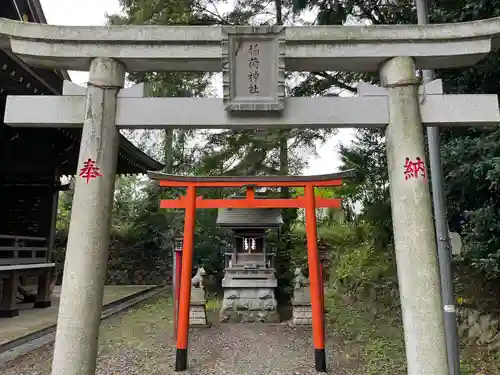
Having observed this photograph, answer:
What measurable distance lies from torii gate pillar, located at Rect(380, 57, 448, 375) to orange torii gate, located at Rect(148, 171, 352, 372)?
286cm

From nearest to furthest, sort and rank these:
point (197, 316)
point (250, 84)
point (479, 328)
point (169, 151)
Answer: point (250, 84)
point (479, 328)
point (197, 316)
point (169, 151)

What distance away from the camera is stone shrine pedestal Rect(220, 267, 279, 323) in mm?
9906

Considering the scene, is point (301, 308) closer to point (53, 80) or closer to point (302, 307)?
point (302, 307)

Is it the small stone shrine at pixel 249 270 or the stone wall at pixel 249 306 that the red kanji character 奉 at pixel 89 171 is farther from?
the stone wall at pixel 249 306

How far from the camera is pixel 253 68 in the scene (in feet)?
12.2

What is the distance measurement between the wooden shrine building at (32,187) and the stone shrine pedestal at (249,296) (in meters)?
3.84

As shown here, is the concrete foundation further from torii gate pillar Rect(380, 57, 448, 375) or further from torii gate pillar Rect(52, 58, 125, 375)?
torii gate pillar Rect(52, 58, 125, 375)

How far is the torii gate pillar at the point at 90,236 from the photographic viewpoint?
324 centimetres

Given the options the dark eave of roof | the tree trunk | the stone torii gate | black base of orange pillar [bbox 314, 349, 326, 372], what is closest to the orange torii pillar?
the dark eave of roof

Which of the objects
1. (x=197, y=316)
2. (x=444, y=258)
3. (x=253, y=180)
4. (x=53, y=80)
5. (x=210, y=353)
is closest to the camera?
(x=444, y=258)

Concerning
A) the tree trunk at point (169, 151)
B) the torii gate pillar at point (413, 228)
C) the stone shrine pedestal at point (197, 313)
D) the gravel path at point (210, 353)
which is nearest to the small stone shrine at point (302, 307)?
the gravel path at point (210, 353)

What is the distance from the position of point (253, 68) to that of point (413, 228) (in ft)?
6.58

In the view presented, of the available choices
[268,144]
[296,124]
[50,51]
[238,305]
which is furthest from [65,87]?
[268,144]

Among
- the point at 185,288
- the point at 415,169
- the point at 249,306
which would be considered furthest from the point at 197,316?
the point at 415,169
